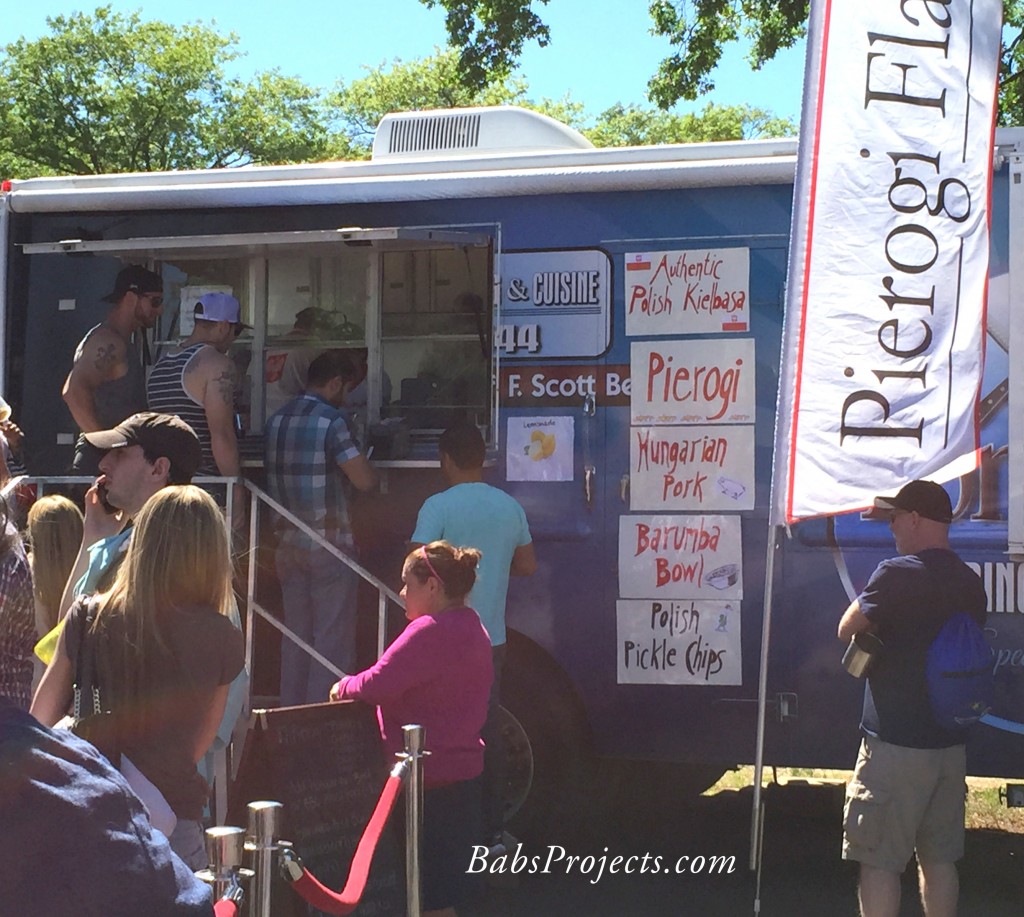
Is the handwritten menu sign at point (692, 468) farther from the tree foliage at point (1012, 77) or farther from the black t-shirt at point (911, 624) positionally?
the tree foliage at point (1012, 77)

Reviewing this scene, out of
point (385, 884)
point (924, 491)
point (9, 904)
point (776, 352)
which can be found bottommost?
point (385, 884)

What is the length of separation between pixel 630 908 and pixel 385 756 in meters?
1.87

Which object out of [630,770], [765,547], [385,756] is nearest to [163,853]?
[385,756]

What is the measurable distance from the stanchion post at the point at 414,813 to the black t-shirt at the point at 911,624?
1.59 meters

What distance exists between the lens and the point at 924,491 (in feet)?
14.5

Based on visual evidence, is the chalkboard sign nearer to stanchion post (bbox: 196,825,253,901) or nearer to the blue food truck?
stanchion post (bbox: 196,825,253,901)

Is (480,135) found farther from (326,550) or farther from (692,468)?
(326,550)

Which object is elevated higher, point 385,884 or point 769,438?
point 769,438

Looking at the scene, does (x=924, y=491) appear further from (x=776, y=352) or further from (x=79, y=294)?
(x=79, y=294)

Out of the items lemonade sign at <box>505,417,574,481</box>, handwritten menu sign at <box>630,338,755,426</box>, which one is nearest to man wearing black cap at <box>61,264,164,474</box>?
lemonade sign at <box>505,417,574,481</box>

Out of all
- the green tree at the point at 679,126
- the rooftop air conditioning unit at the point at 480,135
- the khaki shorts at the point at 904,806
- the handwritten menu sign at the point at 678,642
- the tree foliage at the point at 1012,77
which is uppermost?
the green tree at the point at 679,126

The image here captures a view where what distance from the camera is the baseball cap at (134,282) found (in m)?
6.03

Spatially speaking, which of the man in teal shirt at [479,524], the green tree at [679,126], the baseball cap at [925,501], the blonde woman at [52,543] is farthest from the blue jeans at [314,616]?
the green tree at [679,126]

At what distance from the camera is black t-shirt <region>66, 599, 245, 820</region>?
306cm
